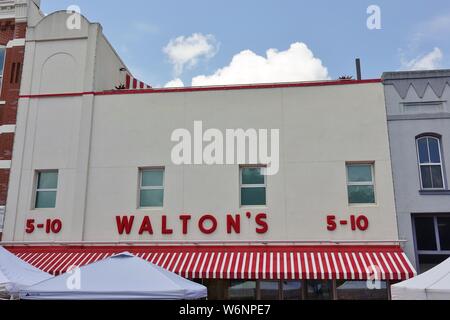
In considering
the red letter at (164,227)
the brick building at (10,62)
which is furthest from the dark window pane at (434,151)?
the brick building at (10,62)

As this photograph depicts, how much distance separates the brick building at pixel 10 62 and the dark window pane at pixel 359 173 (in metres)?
11.3

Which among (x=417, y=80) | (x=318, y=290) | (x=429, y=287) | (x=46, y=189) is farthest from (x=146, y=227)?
(x=417, y=80)

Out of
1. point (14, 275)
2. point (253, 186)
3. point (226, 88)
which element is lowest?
point (14, 275)

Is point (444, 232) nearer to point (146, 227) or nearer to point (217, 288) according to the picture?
point (217, 288)

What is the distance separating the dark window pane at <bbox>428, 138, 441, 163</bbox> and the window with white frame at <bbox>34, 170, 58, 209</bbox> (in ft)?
39.7

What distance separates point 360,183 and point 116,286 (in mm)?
8444

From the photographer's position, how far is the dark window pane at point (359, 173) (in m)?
14.1

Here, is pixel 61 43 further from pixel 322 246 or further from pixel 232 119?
pixel 322 246

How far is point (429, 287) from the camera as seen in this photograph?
26.1 feet

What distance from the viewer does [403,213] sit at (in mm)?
13516

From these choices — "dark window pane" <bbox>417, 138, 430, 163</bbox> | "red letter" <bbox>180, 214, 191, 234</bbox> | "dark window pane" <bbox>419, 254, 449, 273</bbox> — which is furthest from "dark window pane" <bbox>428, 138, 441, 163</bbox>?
"red letter" <bbox>180, 214, 191, 234</bbox>
